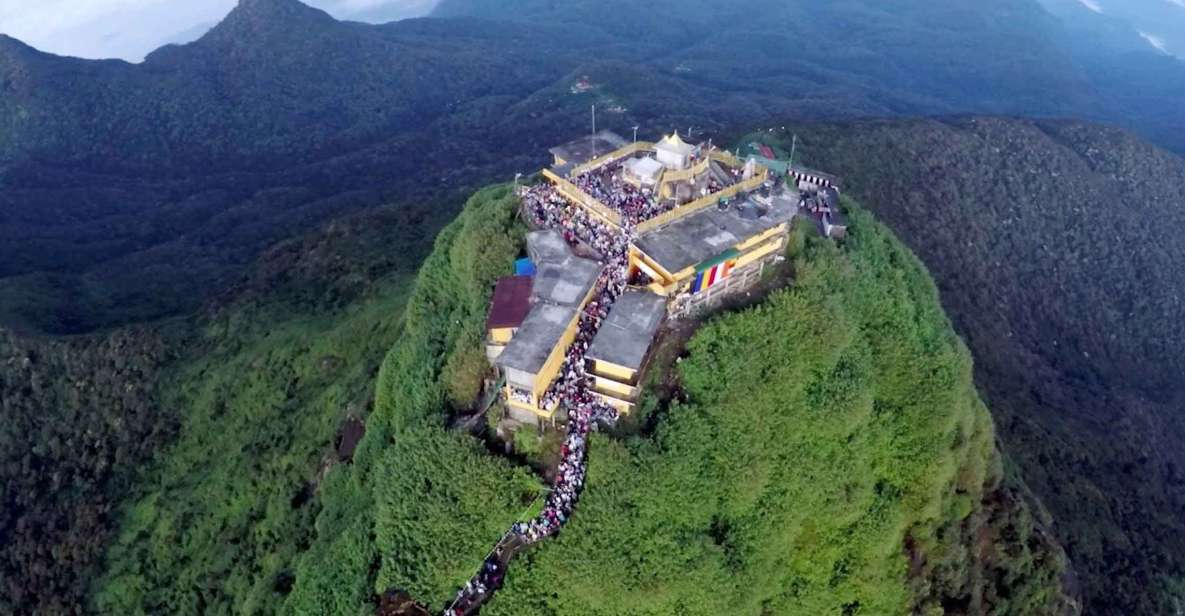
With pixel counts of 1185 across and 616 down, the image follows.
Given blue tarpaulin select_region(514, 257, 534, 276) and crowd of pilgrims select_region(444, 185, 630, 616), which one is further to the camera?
blue tarpaulin select_region(514, 257, 534, 276)

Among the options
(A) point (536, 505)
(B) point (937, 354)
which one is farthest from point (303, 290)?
(B) point (937, 354)

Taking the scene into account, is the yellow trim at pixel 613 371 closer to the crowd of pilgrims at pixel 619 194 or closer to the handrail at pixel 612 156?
the crowd of pilgrims at pixel 619 194

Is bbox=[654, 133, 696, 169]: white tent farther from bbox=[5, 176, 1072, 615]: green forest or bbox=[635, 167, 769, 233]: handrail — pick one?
bbox=[5, 176, 1072, 615]: green forest

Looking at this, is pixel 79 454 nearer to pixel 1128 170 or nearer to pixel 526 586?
pixel 526 586

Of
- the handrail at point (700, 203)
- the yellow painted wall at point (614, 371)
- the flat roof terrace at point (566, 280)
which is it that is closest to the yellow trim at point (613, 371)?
the yellow painted wall at point (614, 371)

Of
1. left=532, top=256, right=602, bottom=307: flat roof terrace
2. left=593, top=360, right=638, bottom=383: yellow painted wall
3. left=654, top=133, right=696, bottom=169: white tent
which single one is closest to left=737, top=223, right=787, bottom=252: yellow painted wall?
left=654, top=133, right=696, bottom=169: white tent

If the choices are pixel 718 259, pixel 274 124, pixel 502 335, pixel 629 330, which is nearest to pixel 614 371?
pixel 629 330
